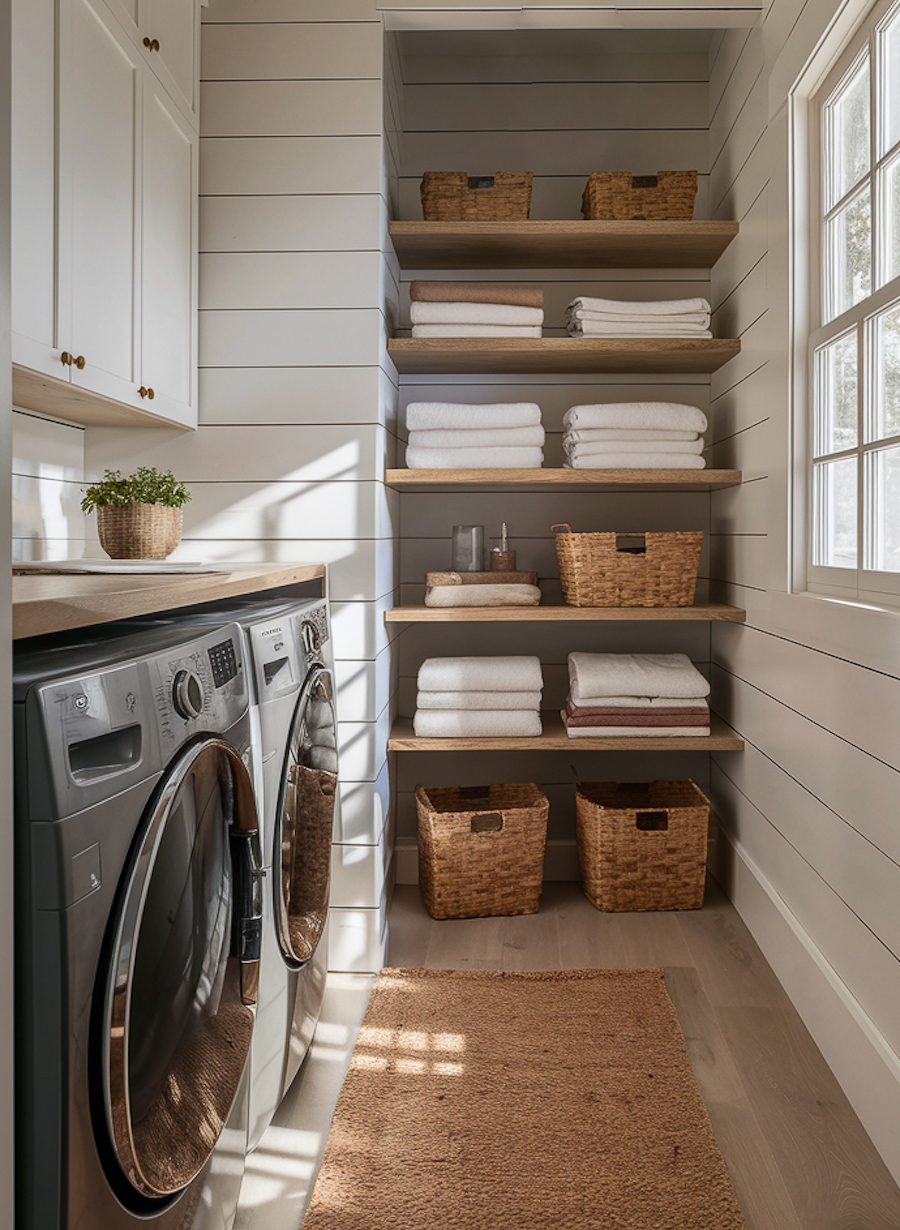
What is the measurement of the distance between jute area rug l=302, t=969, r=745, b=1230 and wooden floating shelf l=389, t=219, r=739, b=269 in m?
1.99

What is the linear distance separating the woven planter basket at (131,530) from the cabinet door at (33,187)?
1.41 feet

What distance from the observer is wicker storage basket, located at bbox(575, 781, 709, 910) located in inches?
100

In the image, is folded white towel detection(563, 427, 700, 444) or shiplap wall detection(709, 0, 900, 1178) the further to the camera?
folded white towel detection(563, 427, 700, 444)

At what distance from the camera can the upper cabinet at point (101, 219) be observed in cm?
147

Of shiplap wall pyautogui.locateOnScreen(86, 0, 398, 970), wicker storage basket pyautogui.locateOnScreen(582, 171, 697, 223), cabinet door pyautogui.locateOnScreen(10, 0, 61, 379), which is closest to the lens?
cabinet door pyautogui.locateOnScreen(10, 0, 61, 379)

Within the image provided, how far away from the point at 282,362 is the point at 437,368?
2.11 feet

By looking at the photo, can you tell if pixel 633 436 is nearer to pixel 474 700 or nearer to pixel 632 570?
pixel 632 570

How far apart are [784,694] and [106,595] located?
65.4 inches

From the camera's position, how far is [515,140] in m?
2.87

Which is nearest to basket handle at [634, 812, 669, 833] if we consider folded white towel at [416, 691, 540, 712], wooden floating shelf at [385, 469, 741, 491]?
folded white towel at [416, 691, 540, 712]

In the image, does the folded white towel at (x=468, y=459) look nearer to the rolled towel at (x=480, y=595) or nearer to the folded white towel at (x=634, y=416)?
the folded white towel at (x=634, y=416)

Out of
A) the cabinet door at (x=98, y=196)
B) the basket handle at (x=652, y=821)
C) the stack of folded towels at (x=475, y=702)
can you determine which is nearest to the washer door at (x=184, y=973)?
the cabinet door at (x=98, y=196)

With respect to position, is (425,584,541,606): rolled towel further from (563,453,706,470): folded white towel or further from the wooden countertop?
the wooden countertop

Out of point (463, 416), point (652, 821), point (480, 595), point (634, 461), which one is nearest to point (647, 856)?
point (652, 821)
